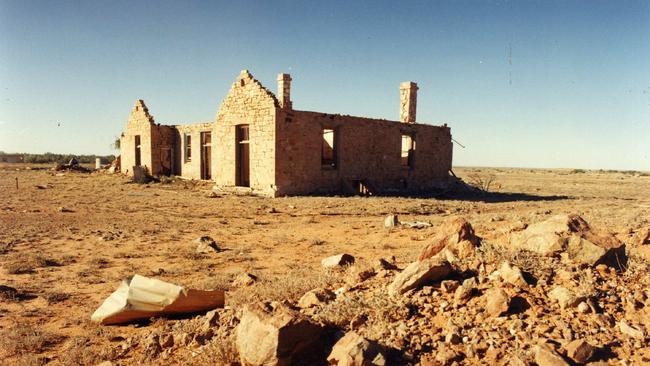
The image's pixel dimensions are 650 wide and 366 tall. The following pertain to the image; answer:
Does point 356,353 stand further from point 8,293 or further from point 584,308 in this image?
point 8,293

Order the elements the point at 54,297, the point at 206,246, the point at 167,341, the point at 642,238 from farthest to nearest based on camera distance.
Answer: the point at 206,246
the point at 642,238
the point at 54,297
the point at 167,341

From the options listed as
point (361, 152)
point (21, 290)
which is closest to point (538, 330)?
point (21, 290)

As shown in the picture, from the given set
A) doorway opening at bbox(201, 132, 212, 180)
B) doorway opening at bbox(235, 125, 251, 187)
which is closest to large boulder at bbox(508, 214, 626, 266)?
doorway opening at bbox(235, 125, 251, 187)

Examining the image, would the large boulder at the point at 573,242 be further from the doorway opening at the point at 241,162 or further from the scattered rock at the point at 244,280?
the doorway opening at the point at 241,162

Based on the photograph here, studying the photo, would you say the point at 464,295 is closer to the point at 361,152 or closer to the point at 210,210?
the point at 210,210

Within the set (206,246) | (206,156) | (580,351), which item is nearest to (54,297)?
(206,246)

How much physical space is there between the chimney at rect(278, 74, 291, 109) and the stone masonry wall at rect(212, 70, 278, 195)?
0.44 meters

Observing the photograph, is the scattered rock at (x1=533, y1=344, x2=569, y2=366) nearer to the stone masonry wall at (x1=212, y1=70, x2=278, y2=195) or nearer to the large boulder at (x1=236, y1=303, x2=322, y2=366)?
the large boulder at (x1=236, y1=303, x2=322, y2=366)

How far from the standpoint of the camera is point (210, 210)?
11.3 meters

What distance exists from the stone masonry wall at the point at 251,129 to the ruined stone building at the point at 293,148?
1.4 inches

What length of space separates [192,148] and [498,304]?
751 inches

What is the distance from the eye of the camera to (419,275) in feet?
11.4

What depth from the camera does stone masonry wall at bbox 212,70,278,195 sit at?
567 inches

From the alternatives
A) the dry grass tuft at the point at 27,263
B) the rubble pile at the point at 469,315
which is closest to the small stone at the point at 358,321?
the rubble pile at the point at 469,315
